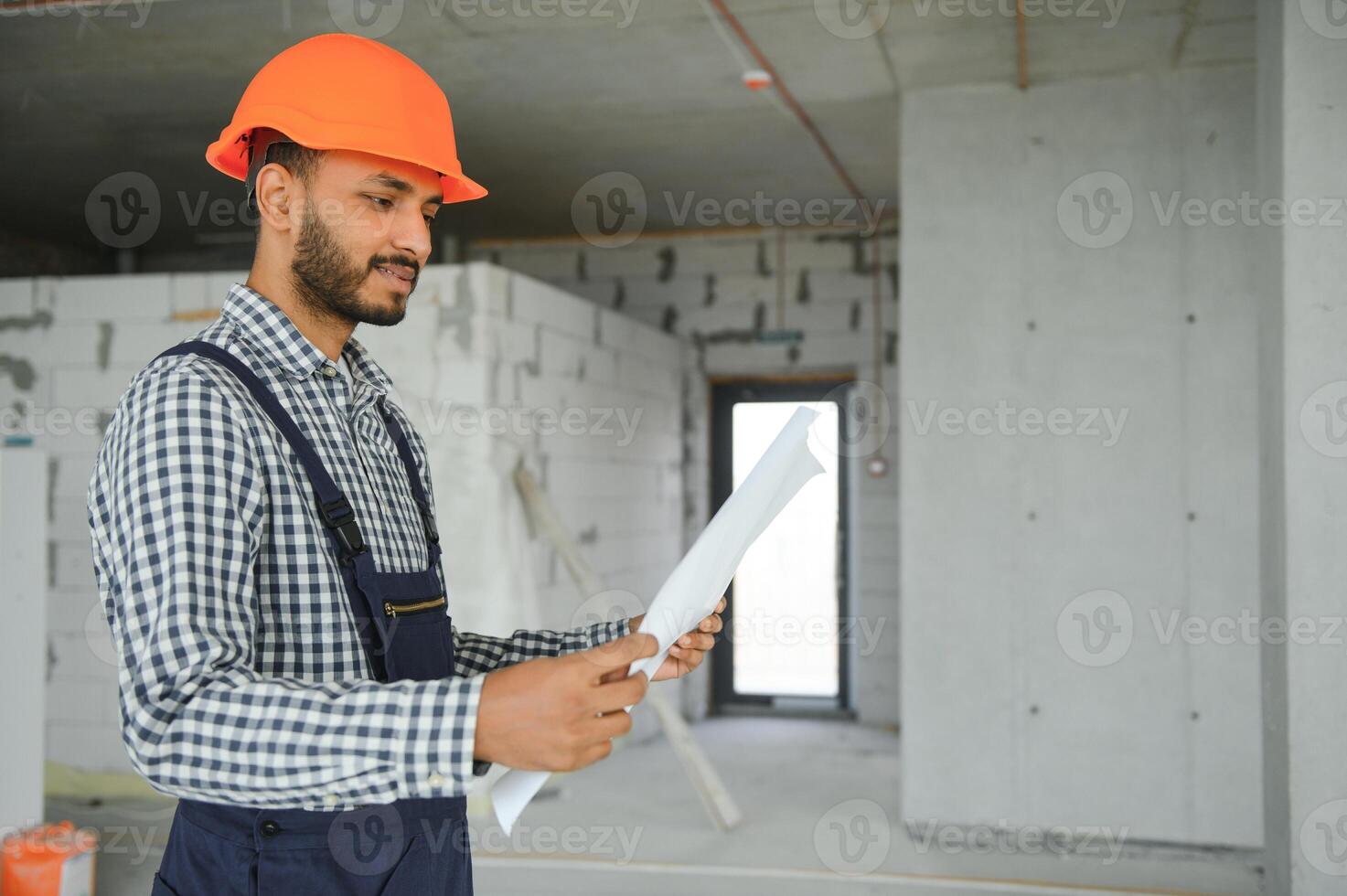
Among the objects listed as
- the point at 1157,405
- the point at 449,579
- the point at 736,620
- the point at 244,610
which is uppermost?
the point at 1157,405

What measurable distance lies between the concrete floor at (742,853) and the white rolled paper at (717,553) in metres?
2.56

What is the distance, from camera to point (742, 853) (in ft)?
12.4

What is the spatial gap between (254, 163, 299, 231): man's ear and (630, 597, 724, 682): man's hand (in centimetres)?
56

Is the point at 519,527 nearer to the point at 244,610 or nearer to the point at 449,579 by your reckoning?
the point at 449,579

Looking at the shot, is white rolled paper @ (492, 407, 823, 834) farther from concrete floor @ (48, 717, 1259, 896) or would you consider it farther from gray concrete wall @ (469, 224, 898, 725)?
gray concrete wall @ (469, 224, 898, 725)

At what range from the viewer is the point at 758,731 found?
6.12 m

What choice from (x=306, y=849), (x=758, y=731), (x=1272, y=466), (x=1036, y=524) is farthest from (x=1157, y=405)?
(x=306, y=849)

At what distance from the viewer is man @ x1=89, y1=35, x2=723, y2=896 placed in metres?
0.85

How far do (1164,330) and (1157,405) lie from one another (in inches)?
10.2

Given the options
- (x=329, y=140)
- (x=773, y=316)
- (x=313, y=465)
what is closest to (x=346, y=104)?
(x=329, y=140)

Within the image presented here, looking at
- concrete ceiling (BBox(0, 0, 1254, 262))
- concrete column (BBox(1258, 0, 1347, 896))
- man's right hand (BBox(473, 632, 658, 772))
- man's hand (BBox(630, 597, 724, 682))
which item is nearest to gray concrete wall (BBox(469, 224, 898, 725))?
concrete ceiling (BBox(0, 0, 1254, 262))

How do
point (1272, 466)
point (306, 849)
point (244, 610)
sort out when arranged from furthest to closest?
point (1272, 466) < point (306, 849) < point (244, 610)

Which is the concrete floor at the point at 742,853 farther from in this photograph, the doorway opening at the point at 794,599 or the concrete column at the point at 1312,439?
the doorway opening at the point at 794,599

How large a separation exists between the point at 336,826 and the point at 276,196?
627 mm
